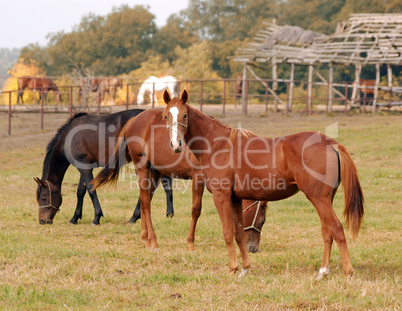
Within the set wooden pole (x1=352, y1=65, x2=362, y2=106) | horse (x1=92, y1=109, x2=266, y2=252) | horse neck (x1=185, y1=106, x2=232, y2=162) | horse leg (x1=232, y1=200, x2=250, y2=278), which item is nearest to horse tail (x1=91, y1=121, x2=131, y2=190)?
horse (x1=92, y1=109, x2=266, y2=252)

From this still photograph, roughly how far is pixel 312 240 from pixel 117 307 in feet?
12.1

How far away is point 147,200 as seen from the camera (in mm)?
7816

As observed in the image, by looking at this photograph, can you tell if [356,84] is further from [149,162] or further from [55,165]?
[149,162]

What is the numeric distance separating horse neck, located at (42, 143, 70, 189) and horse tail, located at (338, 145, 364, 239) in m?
5.21

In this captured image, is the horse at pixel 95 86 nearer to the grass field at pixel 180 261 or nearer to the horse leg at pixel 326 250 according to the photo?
the grass field at pixel 180 261

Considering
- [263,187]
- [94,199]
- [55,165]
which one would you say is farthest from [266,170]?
[55,165]

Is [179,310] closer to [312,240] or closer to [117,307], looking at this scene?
[117,307]

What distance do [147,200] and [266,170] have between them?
2.58 metres

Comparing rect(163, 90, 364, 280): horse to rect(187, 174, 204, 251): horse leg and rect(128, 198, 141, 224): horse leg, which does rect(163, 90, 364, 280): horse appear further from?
rect(128, 198, 141, 224): horse leg

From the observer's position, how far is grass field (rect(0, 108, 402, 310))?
4832 mm

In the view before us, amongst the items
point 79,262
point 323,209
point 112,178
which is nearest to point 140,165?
point 112,178

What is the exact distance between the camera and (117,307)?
4.73 m

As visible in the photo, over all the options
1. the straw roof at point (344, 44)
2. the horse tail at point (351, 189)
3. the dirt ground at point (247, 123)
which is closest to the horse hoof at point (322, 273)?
the horse tail at point (351, 189)

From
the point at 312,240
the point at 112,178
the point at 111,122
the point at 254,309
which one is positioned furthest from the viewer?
the point at 111,122
